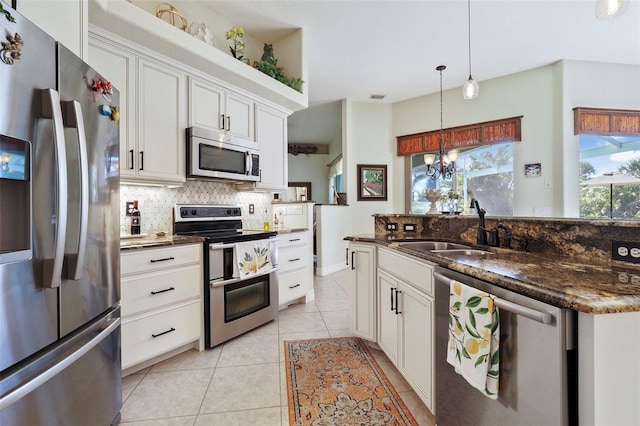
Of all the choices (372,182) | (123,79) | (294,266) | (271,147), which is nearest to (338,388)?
(294,266)

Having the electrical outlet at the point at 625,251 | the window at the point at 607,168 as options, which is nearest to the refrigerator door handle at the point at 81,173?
the electrical outlet at the point at 625,251

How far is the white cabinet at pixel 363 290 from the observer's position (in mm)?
2131

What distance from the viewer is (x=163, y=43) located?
6.85ft

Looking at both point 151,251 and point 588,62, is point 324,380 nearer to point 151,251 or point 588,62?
point 151,251

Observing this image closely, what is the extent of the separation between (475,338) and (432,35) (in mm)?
3461

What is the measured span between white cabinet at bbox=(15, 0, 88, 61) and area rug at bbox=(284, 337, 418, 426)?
2141 mm

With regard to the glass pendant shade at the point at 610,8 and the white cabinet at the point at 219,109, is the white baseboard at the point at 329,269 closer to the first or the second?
the white cabinet at the point at 219,109

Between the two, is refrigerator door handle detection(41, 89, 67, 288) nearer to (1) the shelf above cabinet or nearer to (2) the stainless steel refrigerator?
(2) the stainless steel refrigerator

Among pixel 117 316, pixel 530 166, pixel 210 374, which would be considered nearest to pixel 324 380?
pixel 210 374

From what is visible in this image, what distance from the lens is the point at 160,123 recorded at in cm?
225

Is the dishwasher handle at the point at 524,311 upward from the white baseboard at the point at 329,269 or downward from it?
upward

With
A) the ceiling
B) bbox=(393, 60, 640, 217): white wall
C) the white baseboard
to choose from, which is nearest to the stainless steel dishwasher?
the ceiling

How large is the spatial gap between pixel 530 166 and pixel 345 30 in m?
3.30

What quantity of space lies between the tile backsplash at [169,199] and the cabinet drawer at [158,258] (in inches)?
22.6
